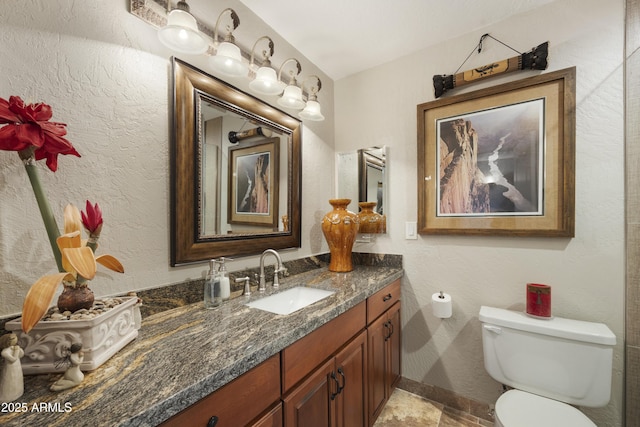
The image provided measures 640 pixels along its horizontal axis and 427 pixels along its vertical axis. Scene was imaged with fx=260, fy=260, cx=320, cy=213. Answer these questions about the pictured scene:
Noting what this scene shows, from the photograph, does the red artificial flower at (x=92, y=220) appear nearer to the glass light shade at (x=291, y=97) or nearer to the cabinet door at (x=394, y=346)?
the glass light shade at (x=291, y=97)

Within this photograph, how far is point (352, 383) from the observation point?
1.27 meters

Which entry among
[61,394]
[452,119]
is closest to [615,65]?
[452,119]

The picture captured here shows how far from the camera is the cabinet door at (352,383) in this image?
46.1 inches

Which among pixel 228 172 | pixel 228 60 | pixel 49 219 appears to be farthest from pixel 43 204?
pixel 228 60

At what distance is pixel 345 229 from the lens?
1827mm

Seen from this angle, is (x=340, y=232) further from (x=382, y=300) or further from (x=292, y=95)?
(x=292, y=95)

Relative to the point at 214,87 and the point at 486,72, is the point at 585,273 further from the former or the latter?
the point at 214,87

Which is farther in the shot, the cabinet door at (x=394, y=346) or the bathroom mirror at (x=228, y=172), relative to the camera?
the cabinet door at (x=394, y=346)

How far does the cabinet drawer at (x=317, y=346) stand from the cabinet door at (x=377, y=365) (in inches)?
7.8

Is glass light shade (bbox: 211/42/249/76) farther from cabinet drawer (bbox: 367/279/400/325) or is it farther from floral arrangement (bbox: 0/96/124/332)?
cabinet drawer (bbox: 367/279/400/325)

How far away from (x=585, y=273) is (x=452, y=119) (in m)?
1.16

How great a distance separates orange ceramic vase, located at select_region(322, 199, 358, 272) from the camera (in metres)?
1.83

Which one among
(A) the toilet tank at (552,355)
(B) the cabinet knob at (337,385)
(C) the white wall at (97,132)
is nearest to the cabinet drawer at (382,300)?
(B) the cabinet knob at (337,385)

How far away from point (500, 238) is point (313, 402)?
143 cm
